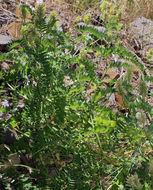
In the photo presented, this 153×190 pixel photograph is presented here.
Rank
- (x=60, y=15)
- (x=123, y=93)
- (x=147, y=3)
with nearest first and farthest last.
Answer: (x=123, y=93), (x=60, y=15), (x=147, y=3)

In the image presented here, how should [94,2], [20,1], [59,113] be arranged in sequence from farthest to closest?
1. [94,2]
2. [20,1]
3. [59,113]

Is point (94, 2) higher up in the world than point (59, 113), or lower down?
higher up

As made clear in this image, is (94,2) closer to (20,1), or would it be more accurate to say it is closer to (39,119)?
(20,1)

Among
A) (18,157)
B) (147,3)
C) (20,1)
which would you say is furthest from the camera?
(147,3)

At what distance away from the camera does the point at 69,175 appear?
45.8 inches

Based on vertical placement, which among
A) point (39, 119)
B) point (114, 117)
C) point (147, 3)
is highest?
point (147, 3)

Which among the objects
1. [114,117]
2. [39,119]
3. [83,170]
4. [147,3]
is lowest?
[83,170]

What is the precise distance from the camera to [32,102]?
1296 mm

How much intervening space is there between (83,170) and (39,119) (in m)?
0.34

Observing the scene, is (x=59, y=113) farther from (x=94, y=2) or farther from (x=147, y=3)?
(x=147, y=3)

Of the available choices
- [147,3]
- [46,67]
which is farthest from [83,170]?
[147,3]

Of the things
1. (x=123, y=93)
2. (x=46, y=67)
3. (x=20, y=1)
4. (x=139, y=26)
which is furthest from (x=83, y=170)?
(x=139, y=26)

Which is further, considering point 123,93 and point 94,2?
point 94,2

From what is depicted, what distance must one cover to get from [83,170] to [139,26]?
8.87 feet
